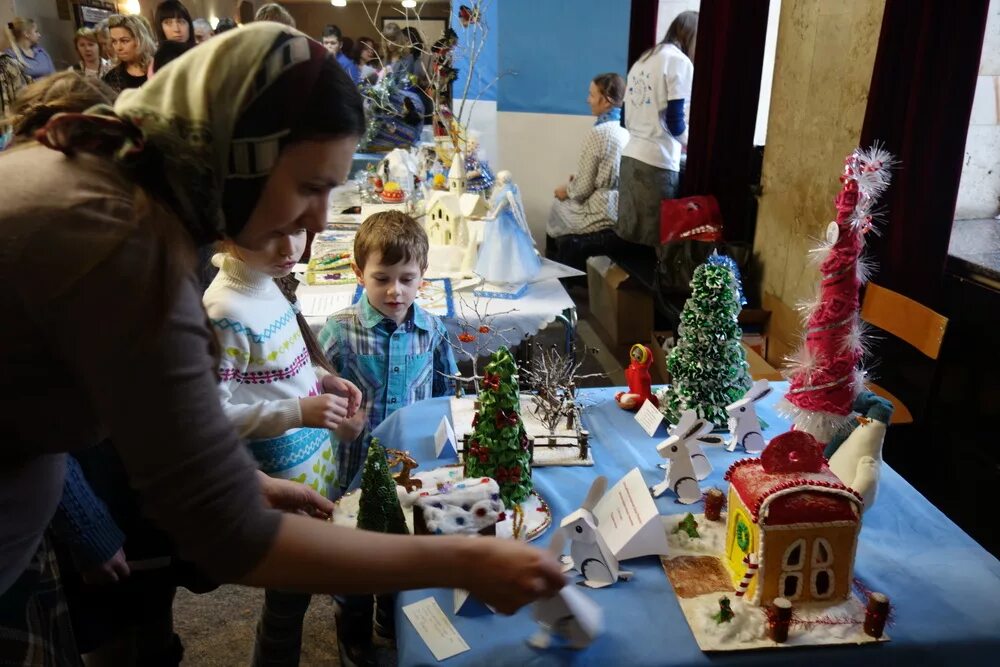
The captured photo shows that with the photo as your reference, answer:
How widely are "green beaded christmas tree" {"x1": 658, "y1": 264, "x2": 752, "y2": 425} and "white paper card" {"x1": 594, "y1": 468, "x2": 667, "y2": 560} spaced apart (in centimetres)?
46

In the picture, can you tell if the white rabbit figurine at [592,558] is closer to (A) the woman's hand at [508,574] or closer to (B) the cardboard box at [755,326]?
(A) the woman's hand at [508,574]

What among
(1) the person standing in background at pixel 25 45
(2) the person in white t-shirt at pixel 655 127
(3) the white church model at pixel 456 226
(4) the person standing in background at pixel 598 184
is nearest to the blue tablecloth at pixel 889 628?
(3) the white church model at pixel 456 226

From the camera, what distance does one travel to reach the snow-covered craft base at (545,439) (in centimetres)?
168

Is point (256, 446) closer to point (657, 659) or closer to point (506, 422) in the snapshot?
point (506, 422)

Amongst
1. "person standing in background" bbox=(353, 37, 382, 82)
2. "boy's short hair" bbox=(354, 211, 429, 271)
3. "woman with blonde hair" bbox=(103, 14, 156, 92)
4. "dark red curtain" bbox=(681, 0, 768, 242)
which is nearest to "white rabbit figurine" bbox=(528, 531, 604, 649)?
"boy's short hair" bbox=(354, 211, 429, 271)

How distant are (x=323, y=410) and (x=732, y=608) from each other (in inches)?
33.1

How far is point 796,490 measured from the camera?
1215 millimetres

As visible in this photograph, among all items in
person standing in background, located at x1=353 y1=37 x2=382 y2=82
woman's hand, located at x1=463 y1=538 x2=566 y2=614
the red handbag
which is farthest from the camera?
person standing in background, located at x1=353 y1=37 x2=382 y2=82

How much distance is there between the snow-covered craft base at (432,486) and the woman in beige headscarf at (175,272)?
0.62 m

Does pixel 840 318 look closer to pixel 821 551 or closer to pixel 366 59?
pixel 821 551

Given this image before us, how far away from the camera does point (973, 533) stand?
2520mm

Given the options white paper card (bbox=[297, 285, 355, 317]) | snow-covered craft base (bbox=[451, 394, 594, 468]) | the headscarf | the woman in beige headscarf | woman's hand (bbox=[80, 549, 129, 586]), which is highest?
the headscarf

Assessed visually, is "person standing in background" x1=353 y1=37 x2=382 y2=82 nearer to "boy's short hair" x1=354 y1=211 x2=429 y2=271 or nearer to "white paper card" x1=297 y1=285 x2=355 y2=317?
"white paper card" x1=297 y1=285 x2=355 y2=317

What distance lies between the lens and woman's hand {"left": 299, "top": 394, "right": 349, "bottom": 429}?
153cm
